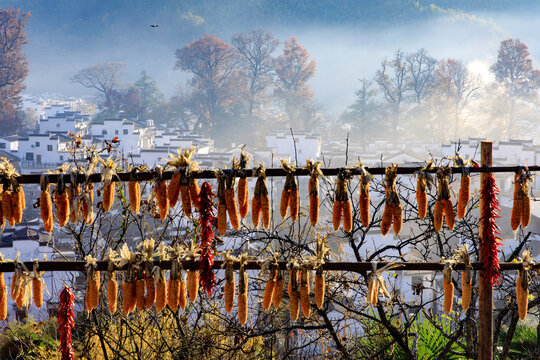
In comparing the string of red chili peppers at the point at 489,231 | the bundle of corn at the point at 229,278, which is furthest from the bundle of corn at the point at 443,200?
the bundle of corn at the point at 229,278

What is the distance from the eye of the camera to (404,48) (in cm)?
11731

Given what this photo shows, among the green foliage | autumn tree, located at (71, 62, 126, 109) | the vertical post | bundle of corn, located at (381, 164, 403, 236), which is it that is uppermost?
autumn tree, located at (71, 62, 126, 109)

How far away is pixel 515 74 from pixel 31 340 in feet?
220

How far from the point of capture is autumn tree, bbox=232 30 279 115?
65613 mm

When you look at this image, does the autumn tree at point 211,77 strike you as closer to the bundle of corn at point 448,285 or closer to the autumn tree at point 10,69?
the autumn tree at point 10,69

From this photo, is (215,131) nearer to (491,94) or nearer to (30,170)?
(30,170)

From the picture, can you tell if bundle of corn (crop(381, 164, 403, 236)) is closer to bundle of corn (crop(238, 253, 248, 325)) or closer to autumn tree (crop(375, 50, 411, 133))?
bundle of corn (crop(238, 253, 248, 325))

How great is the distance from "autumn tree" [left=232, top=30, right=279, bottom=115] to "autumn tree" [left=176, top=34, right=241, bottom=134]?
1.70 metres

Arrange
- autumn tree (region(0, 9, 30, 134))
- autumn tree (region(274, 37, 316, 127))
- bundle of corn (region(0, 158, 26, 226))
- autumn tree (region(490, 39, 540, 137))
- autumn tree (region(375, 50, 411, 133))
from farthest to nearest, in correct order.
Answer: autumn tree (region(274, 37, 316, 127)) → autumn tree (region(490, 39, 540, 137)) → autumn tree (region(375, 50, 411, 133)) → autumn tree (region(0, 9, 30, 134)) → bundle of corn (region(0, 158, 26, 226))

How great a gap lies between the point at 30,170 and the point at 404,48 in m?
93.8

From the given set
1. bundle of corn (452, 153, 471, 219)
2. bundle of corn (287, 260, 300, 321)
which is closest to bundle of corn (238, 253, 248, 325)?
bundle of corn (287, 260, 300, 321)

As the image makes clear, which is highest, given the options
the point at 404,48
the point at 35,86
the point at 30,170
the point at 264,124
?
the point at 404,48

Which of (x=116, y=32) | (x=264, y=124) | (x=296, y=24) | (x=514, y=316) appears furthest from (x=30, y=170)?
(x=296, y=24)

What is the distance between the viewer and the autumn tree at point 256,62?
65.6 meters
